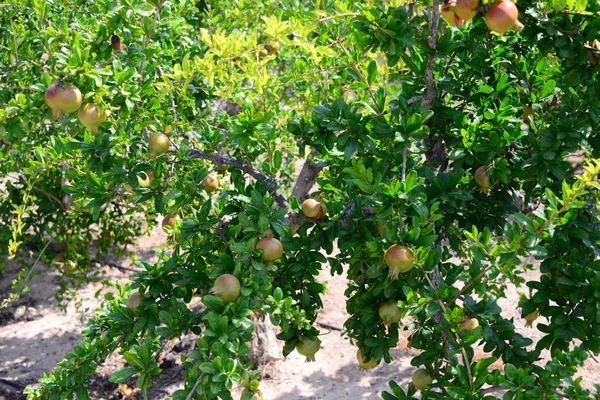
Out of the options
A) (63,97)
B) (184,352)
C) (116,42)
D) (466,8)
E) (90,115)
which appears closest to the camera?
(466,8)

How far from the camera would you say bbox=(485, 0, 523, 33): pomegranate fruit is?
1.72 meters

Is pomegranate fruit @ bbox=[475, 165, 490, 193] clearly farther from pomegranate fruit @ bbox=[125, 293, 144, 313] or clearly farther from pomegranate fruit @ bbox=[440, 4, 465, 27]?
pomegranate fruit @ bbox=[125, 293, 144, 313]

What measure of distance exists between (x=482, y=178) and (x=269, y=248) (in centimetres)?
77

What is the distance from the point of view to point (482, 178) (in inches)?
83.0

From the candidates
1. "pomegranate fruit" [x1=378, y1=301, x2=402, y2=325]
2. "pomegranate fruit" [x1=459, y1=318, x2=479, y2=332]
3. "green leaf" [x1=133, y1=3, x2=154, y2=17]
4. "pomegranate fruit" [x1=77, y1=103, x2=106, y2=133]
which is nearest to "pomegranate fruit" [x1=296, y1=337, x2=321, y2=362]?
"pomegranate fruit" [x1=378, y1=301, x2=402, y2=325]

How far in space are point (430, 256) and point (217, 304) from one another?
2.09 feet

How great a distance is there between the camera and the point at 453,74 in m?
2.43

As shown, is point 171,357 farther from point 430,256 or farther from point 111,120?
point 430,256

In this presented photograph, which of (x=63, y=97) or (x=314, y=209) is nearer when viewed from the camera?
(x=63, y=97)

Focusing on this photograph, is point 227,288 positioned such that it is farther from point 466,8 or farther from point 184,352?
point 184,352

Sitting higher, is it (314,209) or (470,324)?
(314,209)

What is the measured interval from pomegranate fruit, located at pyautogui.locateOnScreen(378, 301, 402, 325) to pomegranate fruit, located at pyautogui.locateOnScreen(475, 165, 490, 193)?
516mm

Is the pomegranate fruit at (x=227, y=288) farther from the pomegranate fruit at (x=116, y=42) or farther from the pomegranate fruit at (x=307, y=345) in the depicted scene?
the pomegranate fruit at (x=116, y=42)

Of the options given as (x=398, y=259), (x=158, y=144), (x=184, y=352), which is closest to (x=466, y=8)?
(x=398, y=259)
